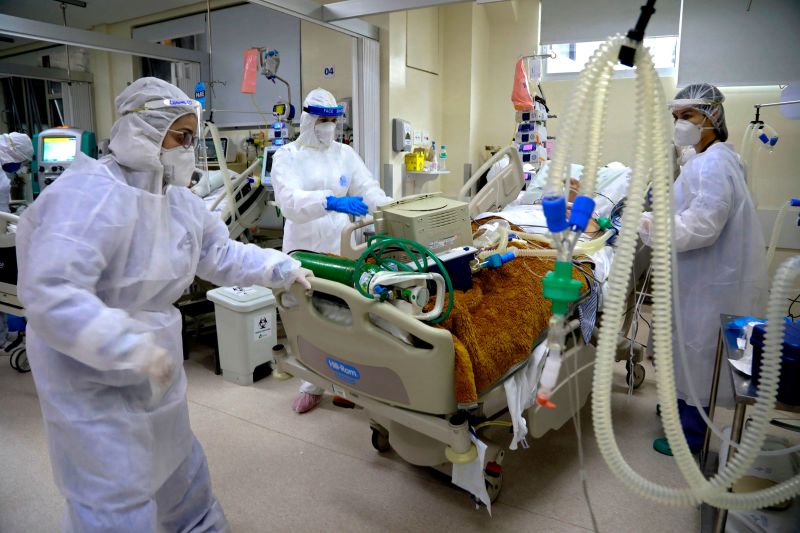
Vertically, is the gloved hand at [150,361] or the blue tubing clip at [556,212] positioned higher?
the blue tubing clip at [556,212]

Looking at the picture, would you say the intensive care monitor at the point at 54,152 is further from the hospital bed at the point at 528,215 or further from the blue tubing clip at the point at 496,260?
the blue tubing clip at the point at 496,260

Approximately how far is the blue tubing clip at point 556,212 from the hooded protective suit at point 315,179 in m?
1.91

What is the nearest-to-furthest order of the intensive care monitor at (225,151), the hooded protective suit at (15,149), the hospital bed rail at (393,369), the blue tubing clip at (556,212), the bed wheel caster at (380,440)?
the blue tubing clip at (556,212) < the hospital bed rail at (393,369) < the bed wheel caster at (380,440) < the hooded protective suit at (15,149) < the intensive care monitor at (225,151)

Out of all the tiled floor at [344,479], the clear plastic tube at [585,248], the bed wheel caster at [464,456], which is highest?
the clear plastic tube at [585,248]

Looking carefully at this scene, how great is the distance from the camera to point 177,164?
149 cm

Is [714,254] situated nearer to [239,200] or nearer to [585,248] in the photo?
[585,248]

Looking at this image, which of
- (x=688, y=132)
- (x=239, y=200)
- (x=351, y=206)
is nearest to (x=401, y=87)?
(x=239, y=200)

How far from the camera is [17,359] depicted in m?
3.29

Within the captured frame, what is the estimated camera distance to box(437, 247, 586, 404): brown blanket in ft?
→ 5.22

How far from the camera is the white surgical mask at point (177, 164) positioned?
1470 millimetres

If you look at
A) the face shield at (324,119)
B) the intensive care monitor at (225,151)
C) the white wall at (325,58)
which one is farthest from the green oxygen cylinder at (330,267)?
the intensive care monitor at (225,151)

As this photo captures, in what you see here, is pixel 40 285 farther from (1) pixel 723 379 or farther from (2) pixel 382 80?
(2) pixel 382 80

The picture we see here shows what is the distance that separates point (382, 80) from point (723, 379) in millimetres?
3210

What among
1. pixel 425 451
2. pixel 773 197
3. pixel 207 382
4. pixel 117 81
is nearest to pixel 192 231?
pixel 425 451
